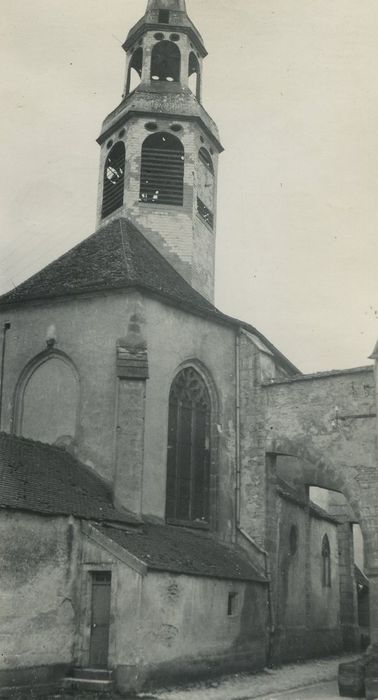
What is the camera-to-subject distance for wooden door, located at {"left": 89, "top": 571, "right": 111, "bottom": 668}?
48.8ft

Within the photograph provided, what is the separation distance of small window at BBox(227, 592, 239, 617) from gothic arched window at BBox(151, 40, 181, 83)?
1758 centimetres

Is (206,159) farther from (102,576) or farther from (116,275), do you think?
(102,576)

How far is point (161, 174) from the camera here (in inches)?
985

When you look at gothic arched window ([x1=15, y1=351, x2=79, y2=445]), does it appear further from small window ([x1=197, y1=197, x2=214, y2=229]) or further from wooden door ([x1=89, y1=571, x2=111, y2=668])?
small window ([x1=197, y1=197, x2=214, y2=229])

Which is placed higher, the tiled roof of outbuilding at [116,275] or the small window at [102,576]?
the tiled roof of outbuilding at [116,275]

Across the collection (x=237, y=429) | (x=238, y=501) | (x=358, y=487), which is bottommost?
A: (x=238, y=501)

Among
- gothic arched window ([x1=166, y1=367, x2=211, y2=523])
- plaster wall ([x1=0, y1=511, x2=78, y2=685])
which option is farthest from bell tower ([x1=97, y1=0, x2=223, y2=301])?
plaster wall ([x1=0, y1=511, x2=78, y2=685])

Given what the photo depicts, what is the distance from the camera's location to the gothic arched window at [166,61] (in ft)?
89.5

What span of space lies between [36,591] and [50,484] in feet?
7.52

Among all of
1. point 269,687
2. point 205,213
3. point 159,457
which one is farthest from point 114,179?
point 269,687

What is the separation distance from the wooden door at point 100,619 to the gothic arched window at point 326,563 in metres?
12.3

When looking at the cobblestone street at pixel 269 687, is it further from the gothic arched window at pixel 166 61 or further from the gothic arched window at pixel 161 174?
the gothic arched window at pixel 166 61

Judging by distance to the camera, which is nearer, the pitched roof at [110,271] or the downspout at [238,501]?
the downspout at [238,501]

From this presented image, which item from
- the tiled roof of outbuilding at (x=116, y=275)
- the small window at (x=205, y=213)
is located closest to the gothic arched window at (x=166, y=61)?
Result: the small window at (x=205, y=213)
